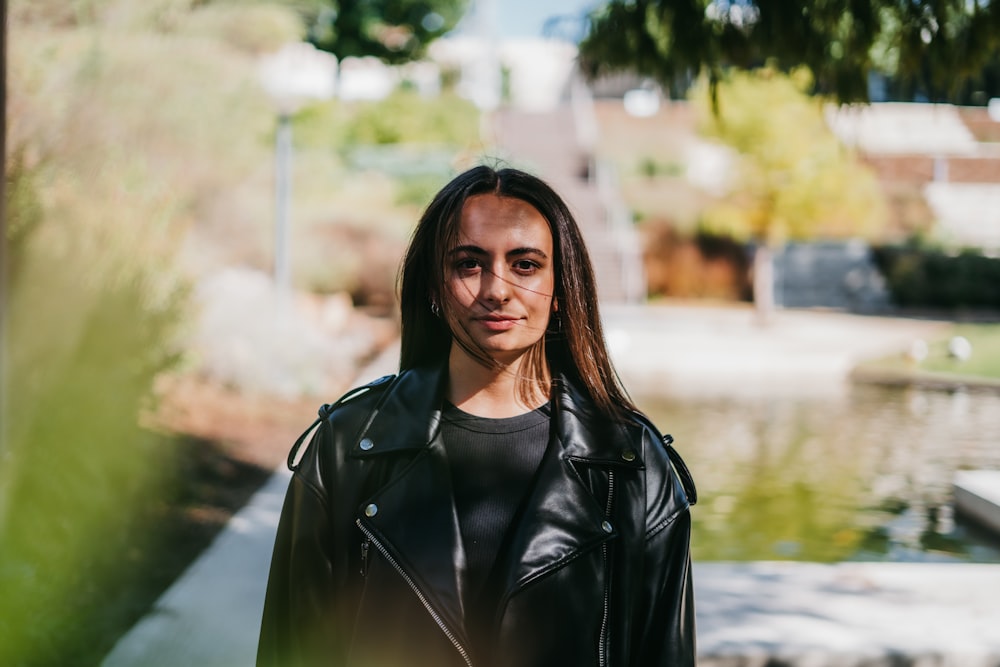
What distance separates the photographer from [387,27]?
3478 centimetres

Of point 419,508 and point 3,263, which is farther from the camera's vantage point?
point 3,263

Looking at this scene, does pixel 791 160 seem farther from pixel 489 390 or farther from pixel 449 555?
pixel 449 555

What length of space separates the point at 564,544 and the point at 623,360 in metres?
14.1

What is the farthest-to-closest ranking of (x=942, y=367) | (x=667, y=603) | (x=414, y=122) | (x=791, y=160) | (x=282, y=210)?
(x=414, y=122), (x=791, y=160), (x=942, y=367), (x=282, y=210), (x=667, y=603)

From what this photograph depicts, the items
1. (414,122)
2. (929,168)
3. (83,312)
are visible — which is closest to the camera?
(83,312)

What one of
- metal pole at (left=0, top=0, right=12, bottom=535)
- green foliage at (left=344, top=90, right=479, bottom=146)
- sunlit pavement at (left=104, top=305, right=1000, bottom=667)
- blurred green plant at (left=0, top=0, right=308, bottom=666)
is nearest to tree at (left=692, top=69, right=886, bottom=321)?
blurred green plant at (left=0, top=0, right=308, bottom=666)

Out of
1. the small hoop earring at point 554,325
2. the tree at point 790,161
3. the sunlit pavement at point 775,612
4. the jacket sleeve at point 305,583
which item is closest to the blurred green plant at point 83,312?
the sunlit pavement at point 775,612

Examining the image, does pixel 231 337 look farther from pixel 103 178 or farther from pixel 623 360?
pixel 623 360

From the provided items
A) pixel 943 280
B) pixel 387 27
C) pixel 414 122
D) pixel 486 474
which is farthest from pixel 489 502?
pixel 387 27

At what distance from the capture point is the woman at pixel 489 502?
69.1 inches

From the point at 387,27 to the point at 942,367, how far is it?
2404 cm

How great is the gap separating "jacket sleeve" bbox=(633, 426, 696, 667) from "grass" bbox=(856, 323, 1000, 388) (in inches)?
539

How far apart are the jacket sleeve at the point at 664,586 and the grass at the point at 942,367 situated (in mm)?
13691

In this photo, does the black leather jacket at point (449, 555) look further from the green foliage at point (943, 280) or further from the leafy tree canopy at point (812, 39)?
the green foliage at point (943, 280)
